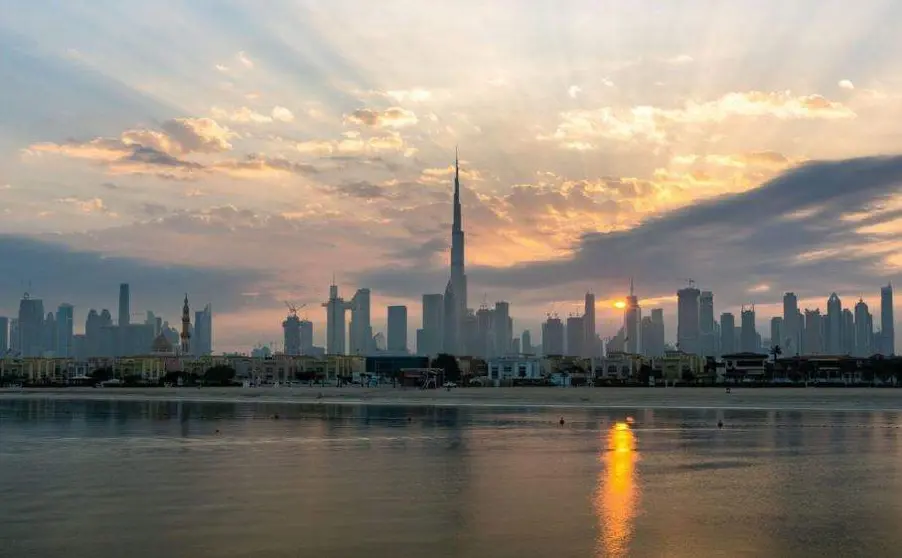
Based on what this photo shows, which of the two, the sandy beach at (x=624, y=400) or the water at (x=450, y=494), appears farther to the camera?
the sandy beach at (x=624, y=400)

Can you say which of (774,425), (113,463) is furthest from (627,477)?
(774,425)

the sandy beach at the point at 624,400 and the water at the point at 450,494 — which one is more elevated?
the water at the point at 450,494

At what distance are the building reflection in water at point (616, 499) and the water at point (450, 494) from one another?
11 centimetres

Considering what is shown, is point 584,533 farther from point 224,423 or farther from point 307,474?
point 224,423

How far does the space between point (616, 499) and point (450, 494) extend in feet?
19.3

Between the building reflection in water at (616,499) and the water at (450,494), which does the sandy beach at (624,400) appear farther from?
the building reflection in water at (616,499)

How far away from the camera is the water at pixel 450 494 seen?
23.6 m

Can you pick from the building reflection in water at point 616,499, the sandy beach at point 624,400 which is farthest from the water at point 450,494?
the sandy beach at point 624,400

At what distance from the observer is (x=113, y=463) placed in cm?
4228

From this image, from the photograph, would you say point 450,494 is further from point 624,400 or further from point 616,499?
point 624,400

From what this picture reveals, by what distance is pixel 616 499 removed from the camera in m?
31.0

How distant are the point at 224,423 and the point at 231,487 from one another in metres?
41.0

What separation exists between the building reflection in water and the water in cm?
11

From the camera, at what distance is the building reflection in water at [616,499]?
2365 centimetres
